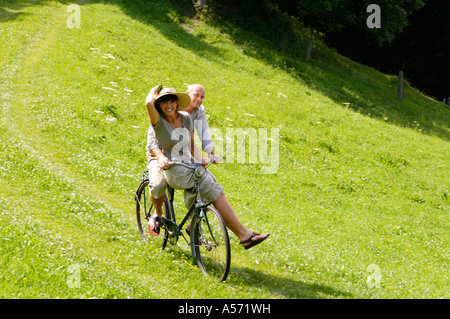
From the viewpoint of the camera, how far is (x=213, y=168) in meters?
15.1

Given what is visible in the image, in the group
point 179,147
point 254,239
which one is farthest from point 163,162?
point 254,239

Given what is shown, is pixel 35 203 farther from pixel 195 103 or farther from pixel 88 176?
pixel 195 103

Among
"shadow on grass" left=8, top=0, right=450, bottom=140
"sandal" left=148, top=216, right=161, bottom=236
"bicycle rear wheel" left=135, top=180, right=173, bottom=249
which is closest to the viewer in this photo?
"sandal" left=148, top=216, right=161, bottom=236

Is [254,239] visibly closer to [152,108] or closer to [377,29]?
[152,108]

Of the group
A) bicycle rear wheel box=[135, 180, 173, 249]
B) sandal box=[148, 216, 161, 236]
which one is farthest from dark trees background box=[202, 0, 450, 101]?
sandal box=[148, 216, 161, 236]

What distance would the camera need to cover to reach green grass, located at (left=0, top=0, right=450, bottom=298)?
7848mm

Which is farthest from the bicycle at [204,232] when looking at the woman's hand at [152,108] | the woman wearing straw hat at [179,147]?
the woman's hand at [152,108]

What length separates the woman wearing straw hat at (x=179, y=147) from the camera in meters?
7.46

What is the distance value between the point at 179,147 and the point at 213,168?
7.30 metres

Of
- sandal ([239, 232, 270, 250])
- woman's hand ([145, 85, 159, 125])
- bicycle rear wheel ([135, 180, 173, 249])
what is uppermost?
woman's hand ([145, 85, 159, 125])

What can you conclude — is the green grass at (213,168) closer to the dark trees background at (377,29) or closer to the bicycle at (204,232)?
the bicycle at (204,232)

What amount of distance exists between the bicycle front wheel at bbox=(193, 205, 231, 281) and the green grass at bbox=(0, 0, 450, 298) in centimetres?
25

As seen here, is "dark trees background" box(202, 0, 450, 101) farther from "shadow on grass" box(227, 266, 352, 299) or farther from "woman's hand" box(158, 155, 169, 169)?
"woman's hand" box(158, 155, 169, 169)

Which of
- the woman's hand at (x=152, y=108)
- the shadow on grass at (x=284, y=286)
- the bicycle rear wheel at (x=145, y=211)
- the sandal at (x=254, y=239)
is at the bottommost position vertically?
the shadow on grass at (x=284, y=286)
